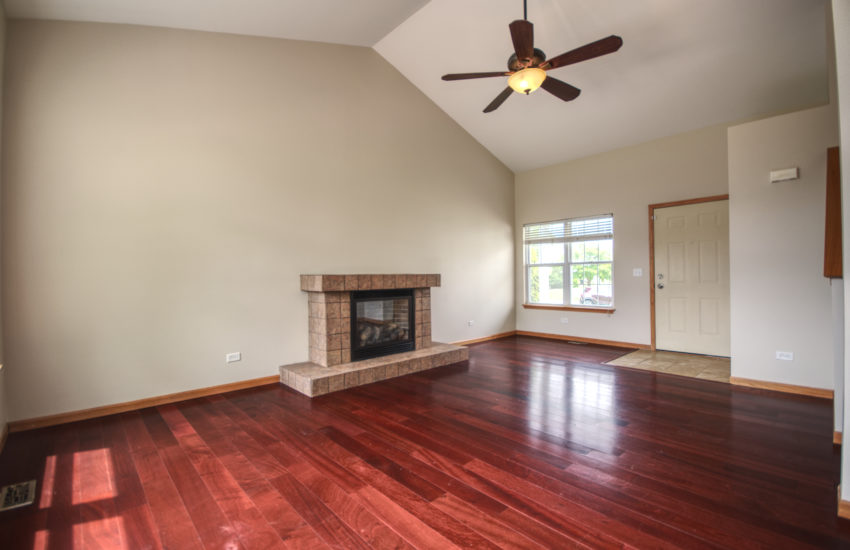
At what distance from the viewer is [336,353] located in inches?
169

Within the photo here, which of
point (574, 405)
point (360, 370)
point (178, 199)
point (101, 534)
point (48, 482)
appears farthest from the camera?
point (360, 370)

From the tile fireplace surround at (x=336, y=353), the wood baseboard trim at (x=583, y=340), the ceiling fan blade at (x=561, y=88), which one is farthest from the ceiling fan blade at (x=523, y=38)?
the wood baseboard trim at (x=583, y=340)

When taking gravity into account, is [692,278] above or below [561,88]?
below

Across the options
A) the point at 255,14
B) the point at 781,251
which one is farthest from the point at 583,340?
the point at 255,14

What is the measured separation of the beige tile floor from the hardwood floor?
2.27ft

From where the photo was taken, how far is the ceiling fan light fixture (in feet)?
10.2

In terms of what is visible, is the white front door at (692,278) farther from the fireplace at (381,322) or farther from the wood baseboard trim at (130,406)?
the wood baseboard trim at (130,406)

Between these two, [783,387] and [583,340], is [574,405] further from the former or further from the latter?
[583,340]

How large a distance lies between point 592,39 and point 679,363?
12.4 feet

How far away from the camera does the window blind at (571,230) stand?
6.13 meters

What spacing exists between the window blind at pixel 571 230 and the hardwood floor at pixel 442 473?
2973mm

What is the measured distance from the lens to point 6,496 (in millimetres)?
2117

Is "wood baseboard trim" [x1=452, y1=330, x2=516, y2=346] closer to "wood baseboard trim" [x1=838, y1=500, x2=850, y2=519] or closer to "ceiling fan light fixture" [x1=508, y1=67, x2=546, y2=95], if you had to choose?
"ceiling fan light fixture" [x1=508, y1=67, x2=546, y2=95]

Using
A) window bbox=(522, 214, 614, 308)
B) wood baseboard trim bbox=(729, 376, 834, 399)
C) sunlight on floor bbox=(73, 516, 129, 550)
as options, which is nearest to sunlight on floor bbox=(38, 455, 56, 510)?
sunlight on floor bbox=(73, 516, 129, 550)
